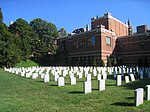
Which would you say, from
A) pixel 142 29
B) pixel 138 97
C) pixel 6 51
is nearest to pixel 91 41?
pixel 142 29

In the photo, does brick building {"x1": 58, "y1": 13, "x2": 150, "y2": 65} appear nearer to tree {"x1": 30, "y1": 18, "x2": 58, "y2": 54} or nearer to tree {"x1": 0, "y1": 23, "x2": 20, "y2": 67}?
tree {"x1": 30, "y1": 18, "x2": 58, "y2": 54}

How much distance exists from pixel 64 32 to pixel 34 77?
209ft

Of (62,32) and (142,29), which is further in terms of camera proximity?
(62,32)

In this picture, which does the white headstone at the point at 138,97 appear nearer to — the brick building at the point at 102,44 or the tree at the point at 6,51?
the tree at the point at 6,51

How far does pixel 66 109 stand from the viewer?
22.8 ft

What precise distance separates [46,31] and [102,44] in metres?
25.5

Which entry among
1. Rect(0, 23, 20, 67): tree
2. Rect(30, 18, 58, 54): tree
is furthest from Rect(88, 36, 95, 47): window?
Rect(30, 18, 58, 54): tree

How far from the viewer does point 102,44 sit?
41.6 m

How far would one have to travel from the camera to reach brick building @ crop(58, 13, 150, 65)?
137 feet

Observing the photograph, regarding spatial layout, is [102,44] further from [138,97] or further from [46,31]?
[138,97]

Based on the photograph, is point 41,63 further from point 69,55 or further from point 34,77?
point 34,77

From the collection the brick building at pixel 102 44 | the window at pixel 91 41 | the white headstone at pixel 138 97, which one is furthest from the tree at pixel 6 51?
the white headstone at pixel 138 97

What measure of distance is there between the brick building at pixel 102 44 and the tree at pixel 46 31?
9387 millimetres

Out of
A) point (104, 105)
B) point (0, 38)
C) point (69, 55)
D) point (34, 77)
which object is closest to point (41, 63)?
point (69, 55)
